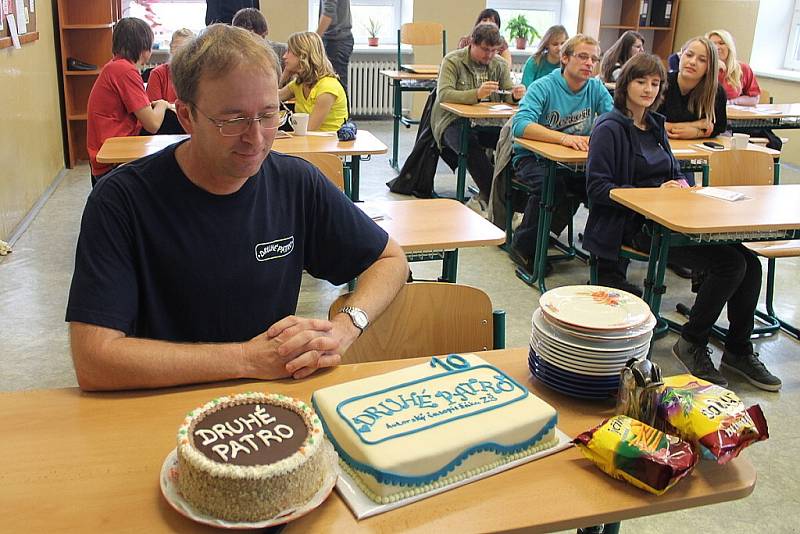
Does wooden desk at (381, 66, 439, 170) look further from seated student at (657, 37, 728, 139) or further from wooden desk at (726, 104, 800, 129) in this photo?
seated student at (657, 37, 728, 139)

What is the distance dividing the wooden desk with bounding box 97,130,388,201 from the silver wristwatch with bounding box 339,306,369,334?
6.09 feet

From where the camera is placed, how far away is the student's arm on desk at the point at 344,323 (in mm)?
1283

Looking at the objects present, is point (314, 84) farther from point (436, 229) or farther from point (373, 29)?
point (373, 29)

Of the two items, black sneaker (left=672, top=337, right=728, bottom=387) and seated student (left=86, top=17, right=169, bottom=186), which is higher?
seated student (left=86, top=17, right=169, bottom=186)

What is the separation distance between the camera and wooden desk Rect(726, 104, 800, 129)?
Result: 15.4 feet

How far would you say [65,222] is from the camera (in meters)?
4.56

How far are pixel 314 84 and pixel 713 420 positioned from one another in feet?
10.9

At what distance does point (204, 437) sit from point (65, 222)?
4.06 m

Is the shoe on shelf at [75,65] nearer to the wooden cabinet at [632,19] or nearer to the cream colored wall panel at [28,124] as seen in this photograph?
the cream colored wall panel at [28,124]

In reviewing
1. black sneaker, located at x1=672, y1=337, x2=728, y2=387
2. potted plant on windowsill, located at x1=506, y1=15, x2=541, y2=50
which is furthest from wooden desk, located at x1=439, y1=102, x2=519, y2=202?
potted plant on windowsill, located at x1=506, y1=15, x2=541, y2=50

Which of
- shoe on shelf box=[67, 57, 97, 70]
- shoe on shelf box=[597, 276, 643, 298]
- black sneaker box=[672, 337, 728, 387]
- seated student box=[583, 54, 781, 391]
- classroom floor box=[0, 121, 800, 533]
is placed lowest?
classroom floor box=[0, 121, 800, 533]

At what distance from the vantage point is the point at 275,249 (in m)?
1.47

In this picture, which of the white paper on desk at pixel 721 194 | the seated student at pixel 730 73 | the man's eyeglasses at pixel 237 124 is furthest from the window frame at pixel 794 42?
the man's eyeglasses at pixel 237 124

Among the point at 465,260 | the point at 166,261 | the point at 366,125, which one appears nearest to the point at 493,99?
the point at 465,260
